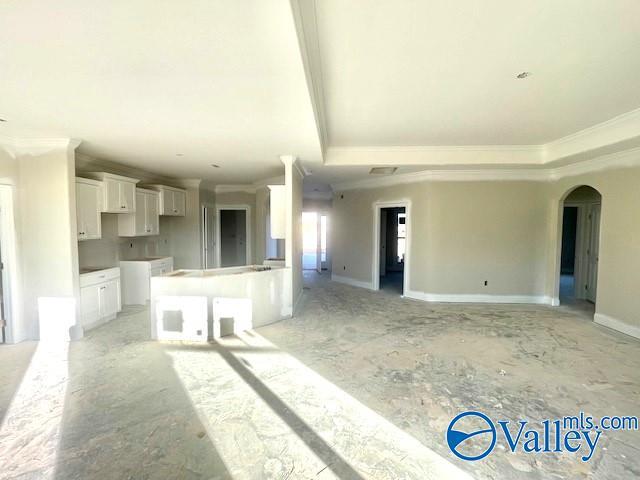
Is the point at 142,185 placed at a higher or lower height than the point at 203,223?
higher

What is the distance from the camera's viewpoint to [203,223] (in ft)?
24.5

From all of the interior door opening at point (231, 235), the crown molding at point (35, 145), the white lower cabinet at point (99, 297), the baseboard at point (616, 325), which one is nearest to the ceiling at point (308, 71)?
the crown molding at point (35, 145)

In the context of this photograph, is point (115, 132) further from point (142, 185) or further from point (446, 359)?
point (446, 359)

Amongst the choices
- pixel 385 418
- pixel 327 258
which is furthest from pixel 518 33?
pixel 327 258

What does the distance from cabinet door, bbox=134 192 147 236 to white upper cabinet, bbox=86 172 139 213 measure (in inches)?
9.1

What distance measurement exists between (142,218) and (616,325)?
747 cm

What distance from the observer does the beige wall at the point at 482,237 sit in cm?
574

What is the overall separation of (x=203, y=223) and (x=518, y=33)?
269 inches

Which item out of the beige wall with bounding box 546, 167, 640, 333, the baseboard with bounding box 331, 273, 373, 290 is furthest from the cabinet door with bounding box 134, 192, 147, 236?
the beige wall with bounding box 546, 167, 640, 333

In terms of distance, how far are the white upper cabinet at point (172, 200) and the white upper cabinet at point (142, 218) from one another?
12 centimetres

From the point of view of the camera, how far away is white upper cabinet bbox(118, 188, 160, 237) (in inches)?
211

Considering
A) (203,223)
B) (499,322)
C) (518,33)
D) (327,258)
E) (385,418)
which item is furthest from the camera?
(327,258)

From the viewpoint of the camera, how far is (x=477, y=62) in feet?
7.70

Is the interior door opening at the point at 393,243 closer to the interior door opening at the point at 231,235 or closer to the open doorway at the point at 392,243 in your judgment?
the open doorway at the point at 392,243
